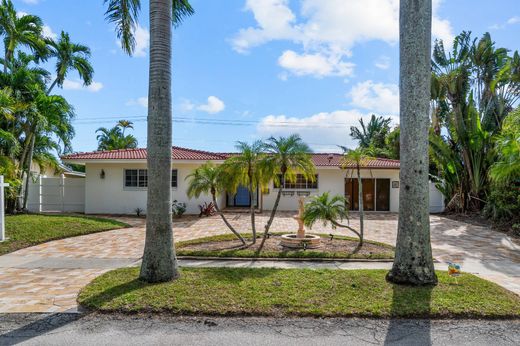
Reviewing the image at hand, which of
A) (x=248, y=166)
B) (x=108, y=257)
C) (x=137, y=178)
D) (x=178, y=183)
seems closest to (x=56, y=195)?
(x=137, y=178)

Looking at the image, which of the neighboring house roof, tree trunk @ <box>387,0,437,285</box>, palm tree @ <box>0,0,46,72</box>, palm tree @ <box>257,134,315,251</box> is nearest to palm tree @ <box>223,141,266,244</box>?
palm tree @ <box>257,134,315,251</box>

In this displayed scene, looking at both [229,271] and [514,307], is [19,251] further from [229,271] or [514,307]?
[514,307]

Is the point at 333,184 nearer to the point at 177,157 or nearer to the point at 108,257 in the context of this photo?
the point at 177,157

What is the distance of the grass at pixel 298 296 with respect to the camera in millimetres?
4836

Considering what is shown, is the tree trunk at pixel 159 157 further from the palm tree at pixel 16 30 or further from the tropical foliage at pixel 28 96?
the palm tree at pixel 16 30

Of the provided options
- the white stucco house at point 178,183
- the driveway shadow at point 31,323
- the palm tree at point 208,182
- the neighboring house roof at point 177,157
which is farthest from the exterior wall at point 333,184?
the driveway shadow at point 31,323

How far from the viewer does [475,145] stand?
16.9 metres

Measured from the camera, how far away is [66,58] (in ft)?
55.1

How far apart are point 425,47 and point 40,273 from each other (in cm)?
884

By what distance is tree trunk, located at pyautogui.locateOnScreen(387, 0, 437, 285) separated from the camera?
574 cm

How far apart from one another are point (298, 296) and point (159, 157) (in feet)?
10.9

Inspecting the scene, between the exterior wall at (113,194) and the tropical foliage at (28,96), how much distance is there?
207 cm

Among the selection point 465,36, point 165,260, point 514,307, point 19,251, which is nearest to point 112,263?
point 165,260

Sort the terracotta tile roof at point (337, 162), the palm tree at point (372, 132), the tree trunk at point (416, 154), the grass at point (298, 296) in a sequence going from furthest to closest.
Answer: the palm tree at point (372, 132)
the terracotta tile roof at point (337, 162)
the tree trunk at point (416, 154)
the grass at point (298, 296)
